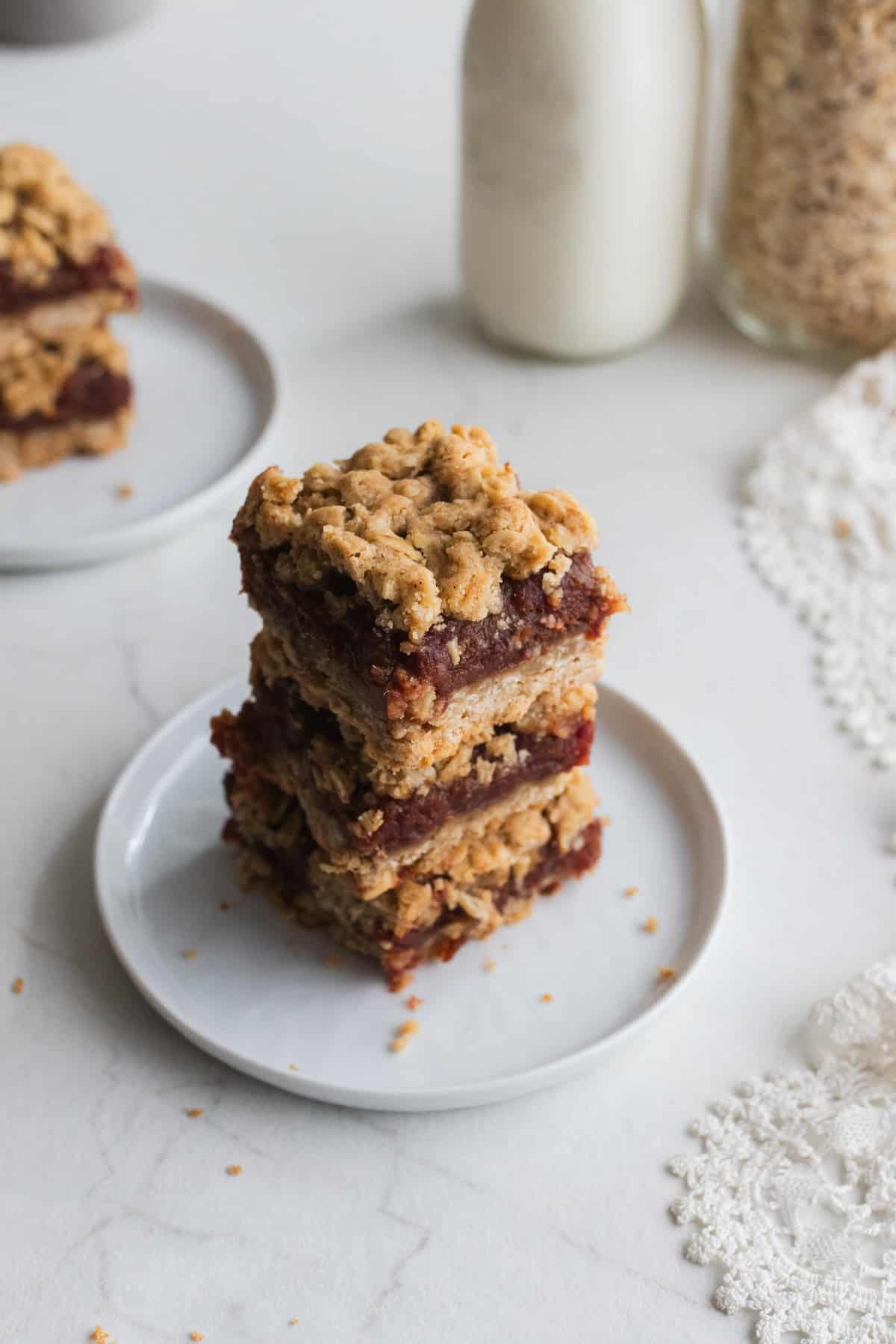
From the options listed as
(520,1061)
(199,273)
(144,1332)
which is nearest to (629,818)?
(520,1061)

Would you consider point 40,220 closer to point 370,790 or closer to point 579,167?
point 579,167

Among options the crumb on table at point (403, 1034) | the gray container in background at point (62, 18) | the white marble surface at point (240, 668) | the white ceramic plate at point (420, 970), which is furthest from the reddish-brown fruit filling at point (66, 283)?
the gray container in background at point (62, 18)

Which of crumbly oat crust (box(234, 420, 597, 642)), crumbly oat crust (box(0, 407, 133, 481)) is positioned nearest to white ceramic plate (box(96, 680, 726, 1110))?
crumbly oat crust (box(234, 420, 597, 642))

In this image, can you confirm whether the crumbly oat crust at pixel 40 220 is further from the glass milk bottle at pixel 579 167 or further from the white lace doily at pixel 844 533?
the white lace doily at pixel 844 533

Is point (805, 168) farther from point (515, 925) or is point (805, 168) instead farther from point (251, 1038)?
point (251, 1038)

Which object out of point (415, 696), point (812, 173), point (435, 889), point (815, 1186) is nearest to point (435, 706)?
point (415, 696)

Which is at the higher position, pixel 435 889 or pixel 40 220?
pixel 40 220

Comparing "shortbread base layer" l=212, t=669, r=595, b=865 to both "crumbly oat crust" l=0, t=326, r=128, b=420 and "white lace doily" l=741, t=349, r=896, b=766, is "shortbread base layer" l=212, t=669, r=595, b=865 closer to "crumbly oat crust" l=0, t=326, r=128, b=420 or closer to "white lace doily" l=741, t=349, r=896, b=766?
"white lace doily" l=741, t=349, r=896, b=766
